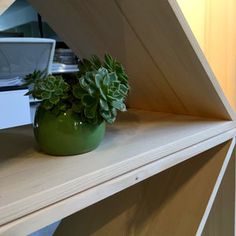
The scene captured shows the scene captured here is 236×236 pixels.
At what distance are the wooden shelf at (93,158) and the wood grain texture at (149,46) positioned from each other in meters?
0.06

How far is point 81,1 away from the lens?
2.16ft

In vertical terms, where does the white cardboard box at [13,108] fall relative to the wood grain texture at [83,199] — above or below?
below

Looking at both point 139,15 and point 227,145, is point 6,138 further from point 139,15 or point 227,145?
point 227,145

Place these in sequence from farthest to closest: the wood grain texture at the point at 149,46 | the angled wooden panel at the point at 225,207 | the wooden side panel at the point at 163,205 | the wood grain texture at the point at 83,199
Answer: the angled wooden panel at the point at 225,207
the wooden side panel at the point at 163,205
the wood grain texture at the point at 149,46
the wood grain texture at the point at 83,199

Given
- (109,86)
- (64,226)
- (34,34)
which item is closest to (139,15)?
(109,86)

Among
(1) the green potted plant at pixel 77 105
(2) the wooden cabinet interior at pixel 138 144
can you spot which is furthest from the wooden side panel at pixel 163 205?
(1) the green potted plant at pixel 77 105

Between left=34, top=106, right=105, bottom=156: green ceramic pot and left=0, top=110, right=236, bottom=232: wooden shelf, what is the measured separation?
1cm

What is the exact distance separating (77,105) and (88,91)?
0.04m

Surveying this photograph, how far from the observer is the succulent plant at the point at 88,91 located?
0.44m

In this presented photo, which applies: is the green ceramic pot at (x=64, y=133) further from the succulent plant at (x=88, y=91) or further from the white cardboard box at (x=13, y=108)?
the white cardboard box at (x=13, y=108)

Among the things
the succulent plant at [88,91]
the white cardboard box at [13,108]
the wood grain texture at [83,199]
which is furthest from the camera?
the white cardboard box at [13,108]

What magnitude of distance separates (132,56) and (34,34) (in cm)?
227

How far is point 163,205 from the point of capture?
0.77m

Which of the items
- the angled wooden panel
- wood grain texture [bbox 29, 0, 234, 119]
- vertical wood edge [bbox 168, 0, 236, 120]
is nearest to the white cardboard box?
wood grain texture [bbox 29, 0, 234, 119]
